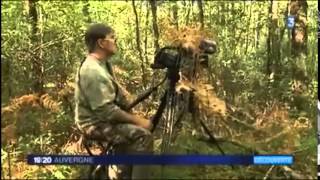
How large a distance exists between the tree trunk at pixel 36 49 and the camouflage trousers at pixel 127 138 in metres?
0.40

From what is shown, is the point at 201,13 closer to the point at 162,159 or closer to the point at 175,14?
the point at 175,14

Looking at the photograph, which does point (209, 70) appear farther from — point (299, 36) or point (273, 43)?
point (299, 36)

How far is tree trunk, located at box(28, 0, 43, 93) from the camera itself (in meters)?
3.91

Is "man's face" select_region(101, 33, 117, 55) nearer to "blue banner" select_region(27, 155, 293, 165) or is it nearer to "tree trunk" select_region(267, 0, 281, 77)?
"blue banner" select_region(27, 155, 293, 165)

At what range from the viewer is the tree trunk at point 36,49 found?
154 inches

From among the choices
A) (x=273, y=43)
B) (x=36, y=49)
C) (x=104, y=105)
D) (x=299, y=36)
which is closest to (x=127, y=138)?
(x=104, y=105)

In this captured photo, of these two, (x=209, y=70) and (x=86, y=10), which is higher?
(x=86, y=10)

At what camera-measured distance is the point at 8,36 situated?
3.89m

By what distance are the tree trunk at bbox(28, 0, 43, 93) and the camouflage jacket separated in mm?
243

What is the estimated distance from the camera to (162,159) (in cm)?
386

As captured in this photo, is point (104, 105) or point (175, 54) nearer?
point (104, 105)

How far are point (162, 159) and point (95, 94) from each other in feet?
1.79

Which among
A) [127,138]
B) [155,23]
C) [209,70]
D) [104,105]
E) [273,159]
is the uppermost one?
[155,23]

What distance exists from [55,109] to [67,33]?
1.50 ft
